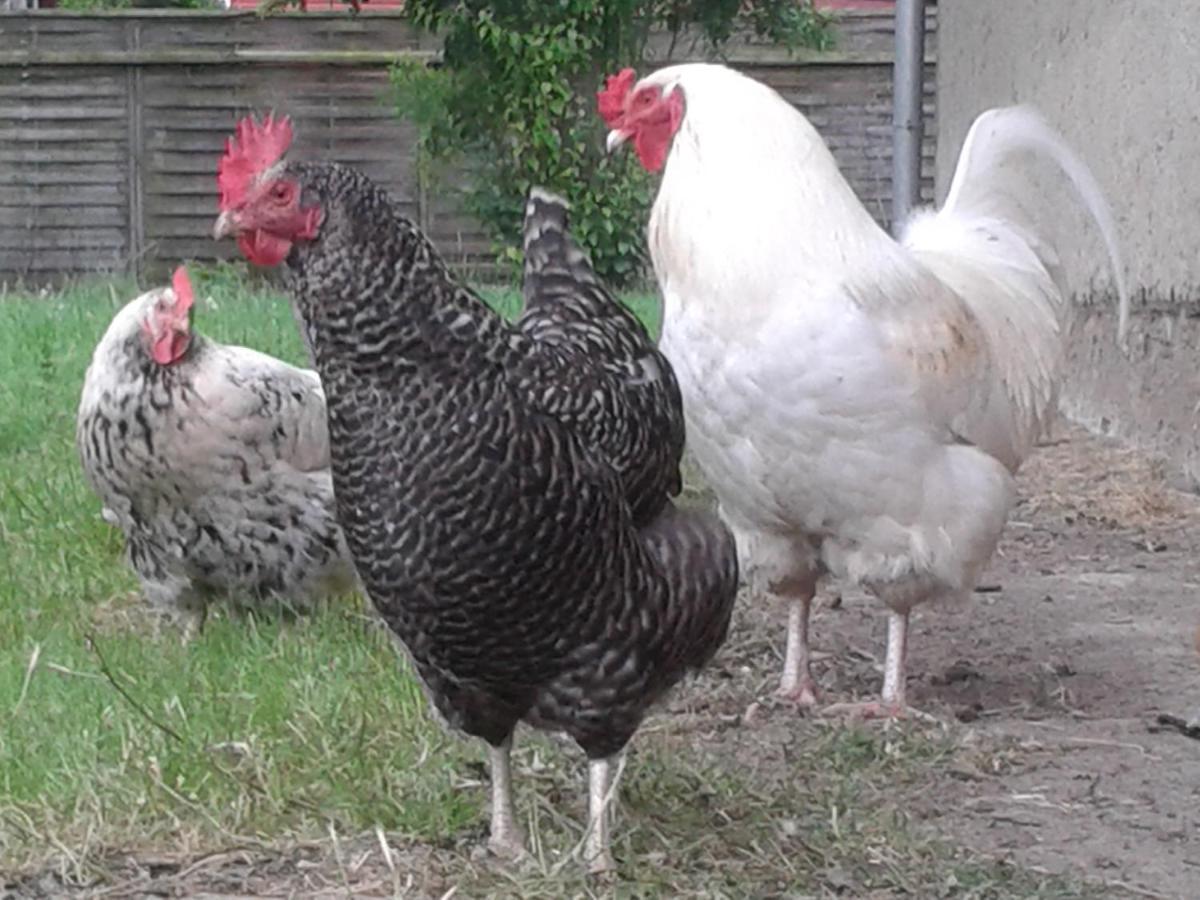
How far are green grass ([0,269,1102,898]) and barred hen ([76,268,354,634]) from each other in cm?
19

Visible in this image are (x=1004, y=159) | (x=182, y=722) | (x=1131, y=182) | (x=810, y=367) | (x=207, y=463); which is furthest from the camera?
(x=1131, y=182)

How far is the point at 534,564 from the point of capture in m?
3.20

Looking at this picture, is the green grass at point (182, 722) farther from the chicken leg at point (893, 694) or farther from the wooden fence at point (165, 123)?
the wooden fence at point (165, 123)

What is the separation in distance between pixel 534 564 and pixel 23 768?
1320 millimetres

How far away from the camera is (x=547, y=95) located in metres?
12.0

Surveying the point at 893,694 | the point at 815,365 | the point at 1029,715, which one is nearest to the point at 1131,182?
the point at 1029,715

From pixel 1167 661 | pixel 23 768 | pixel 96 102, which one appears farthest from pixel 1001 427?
pixel 96 102

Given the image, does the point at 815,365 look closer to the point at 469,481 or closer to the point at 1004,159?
the point at 469,481

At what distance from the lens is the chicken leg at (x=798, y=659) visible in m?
4.83

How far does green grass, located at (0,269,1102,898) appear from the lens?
352cm

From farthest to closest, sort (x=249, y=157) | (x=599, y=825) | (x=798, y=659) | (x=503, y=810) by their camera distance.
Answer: (x=798, y=659) → (x=503, y=810) → (x=599, y=825) → (x=249, y=157)

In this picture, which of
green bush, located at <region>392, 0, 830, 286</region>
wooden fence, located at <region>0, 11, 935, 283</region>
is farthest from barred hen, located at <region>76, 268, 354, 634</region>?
wooden fence, located at <region>0, 11, 935, 283</region>

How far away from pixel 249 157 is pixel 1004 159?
2.84 metres

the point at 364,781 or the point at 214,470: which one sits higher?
the point at 214,470
